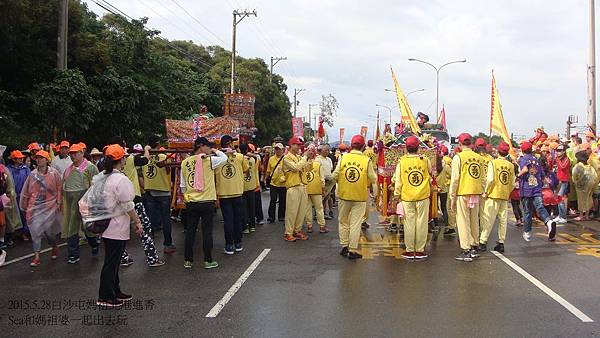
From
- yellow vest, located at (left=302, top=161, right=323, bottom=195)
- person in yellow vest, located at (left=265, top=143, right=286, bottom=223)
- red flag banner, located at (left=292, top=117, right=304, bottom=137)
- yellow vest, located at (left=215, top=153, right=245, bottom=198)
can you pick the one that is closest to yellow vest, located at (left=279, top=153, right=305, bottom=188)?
person in yellow vest, located at (left=265, top=143, right=286, bottom=223)

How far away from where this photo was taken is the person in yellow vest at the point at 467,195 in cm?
794

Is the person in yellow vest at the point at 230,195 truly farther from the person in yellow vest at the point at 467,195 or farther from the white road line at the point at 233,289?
the person in yellow vest at the point at 467,195

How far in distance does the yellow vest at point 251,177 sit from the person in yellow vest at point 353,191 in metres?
2.86

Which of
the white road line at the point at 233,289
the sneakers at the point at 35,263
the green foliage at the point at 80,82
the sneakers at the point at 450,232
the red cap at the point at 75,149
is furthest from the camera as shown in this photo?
the green foliage at the point at 80,82

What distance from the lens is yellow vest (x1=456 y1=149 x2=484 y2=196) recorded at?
802cm

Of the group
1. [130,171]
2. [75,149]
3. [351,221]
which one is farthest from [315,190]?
[75,149]

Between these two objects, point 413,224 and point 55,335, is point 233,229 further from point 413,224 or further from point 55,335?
point 55,335

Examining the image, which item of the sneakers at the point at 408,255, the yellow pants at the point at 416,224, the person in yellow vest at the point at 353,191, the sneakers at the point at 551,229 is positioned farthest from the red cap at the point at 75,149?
the sneakers at the point at 551,229

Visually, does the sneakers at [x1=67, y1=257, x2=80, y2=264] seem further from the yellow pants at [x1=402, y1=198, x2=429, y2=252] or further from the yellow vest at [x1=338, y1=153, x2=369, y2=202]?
the yellow pants at [x1=402, y1=198, x2=429, y2=252]

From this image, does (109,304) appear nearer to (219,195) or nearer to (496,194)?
(219,195)

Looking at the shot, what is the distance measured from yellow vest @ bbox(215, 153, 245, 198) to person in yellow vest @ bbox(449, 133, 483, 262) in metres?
3.34

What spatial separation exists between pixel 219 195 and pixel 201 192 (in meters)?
0.99

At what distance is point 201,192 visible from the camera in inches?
283

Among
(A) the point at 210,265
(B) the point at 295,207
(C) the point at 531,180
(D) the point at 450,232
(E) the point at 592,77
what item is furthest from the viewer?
(E) the point at 592,77
